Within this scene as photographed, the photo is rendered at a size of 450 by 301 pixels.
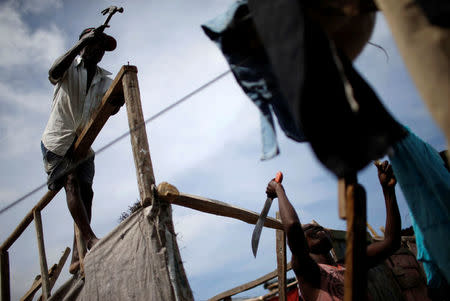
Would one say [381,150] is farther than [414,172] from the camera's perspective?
No

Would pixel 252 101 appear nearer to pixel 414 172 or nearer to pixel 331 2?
pixel 331 2

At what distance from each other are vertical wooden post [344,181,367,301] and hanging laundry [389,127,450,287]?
0.86 m

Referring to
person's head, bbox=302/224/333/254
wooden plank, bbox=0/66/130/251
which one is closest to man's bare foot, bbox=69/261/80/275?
wooden plank, bbox=0/66/130/251

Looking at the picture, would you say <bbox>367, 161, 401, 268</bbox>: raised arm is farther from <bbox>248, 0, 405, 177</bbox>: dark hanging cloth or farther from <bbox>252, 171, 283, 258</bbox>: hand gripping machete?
<bbox>248, 0, 405, 177</bbox>: dark hanging cloth

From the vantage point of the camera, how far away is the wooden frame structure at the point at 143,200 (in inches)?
48.1

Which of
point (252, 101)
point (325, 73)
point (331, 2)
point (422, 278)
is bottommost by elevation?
point (422, 278)

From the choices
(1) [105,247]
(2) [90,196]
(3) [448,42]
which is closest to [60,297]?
(1) [105,247]

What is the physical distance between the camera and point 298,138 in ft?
5.57

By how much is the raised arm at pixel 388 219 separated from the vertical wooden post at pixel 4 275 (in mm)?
4725

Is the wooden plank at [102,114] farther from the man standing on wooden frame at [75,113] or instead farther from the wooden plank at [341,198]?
the wooden plank at [341,198]

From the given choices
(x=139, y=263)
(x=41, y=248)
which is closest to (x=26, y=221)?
(x=41, y=248)

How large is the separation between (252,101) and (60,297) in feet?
8.85

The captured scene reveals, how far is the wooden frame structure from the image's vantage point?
122 cm

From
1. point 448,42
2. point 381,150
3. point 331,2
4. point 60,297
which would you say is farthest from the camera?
point 60,297
